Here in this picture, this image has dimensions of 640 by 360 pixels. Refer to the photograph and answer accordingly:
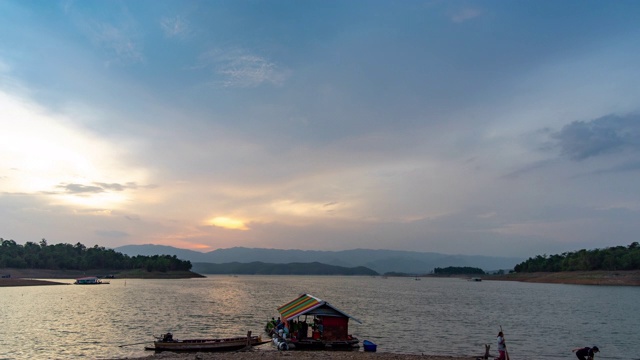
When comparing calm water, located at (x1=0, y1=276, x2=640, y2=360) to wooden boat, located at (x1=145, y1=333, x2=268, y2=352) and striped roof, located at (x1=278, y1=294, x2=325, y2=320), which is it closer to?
wooden boat, located at (x1=145, y1=333, x2=268, y2=352)

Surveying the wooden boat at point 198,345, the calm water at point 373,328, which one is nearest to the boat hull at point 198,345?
the wooden boat at point 198,345

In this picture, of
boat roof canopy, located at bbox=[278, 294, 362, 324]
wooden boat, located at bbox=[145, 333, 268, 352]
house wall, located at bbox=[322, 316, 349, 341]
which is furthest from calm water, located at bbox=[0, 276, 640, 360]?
boat roof canopy, located at bbox=[278, 294, 362, 324]

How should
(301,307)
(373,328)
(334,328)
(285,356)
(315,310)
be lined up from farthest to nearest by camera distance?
1. (373,328)
2. (301,307)
3. (334,328)
4. (315,310)
5. (285,356)

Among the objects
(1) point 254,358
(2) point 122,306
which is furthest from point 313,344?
(2) point 122,306

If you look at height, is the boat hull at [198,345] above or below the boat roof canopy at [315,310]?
below

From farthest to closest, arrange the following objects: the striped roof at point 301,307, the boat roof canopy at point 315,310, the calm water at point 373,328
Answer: the calm water at point 373,328, the striped roof at point 301,307, the boat roof canopy at point 315,310

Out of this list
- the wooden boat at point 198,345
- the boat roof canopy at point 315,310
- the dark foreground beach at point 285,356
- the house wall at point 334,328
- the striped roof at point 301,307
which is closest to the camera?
the dark foreground beach at point 285,356

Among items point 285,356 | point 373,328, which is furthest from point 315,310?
point 373,328

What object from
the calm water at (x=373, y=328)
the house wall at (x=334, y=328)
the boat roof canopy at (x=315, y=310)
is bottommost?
the calm water at (x=373, y=328)

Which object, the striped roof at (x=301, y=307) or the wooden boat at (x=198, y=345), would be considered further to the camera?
the striped roof at (x=301, y=307)

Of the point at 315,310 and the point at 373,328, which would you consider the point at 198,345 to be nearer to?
the point at 315,310

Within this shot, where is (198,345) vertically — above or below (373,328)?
above

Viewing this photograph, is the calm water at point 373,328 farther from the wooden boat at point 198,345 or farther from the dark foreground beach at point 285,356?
the dark foreground beach at point 285,356

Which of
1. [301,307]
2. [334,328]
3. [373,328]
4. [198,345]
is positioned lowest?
[373,328]
